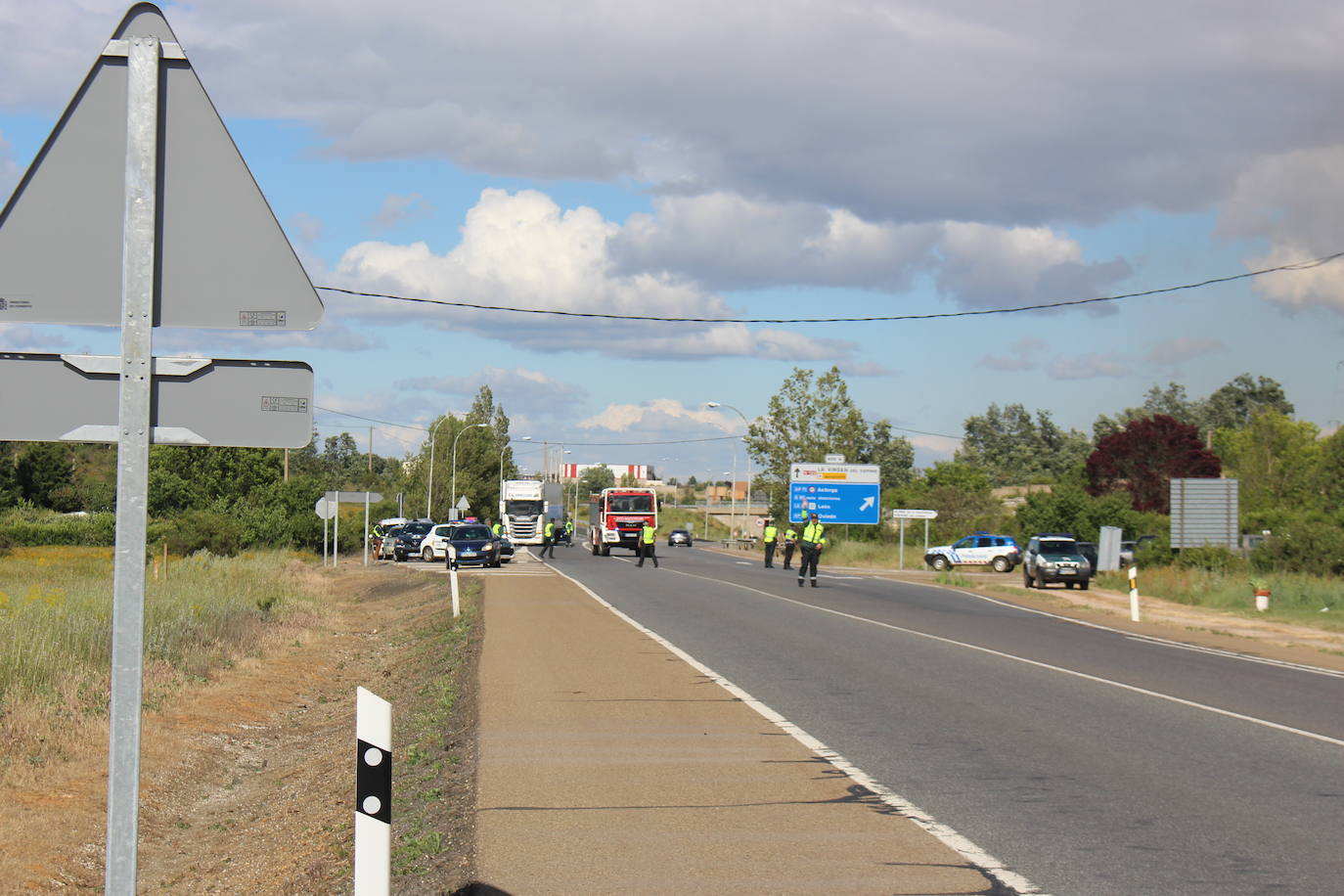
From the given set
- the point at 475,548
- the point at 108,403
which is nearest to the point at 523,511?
the point at 475,548

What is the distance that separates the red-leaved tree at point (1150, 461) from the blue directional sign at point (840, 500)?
2116 centimetres

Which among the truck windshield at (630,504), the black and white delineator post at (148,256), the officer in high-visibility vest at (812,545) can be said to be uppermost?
the black and white delineator post at (148,256)

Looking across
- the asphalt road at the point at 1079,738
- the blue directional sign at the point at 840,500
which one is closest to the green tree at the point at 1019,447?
the blue directional sign at the point at 840,500

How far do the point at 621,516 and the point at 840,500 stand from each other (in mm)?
10592

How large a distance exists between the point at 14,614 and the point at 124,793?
42.5ft

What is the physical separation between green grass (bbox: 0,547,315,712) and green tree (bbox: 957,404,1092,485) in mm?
106670

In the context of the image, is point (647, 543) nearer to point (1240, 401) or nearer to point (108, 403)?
point (108, 403)

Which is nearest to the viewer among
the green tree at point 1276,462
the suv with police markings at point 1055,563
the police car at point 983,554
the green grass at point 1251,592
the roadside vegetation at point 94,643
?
the roadside vegetation at point 94,643

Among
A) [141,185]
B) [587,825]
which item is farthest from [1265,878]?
[141,185]

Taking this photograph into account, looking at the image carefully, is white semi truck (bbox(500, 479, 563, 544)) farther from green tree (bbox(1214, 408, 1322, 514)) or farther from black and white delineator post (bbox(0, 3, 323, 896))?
black and white delineator post (bbox(0, 3, 323, 896))

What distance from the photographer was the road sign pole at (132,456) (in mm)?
3502

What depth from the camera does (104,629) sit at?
14812 millimetres

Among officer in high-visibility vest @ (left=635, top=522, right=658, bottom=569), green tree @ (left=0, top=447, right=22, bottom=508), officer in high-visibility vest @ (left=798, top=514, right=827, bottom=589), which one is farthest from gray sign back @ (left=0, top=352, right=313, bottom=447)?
green tree @ (left=0, top=447, right=22, bottom=508)

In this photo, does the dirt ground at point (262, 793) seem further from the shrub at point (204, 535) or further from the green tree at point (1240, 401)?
the green tree at point (1240, 401)
